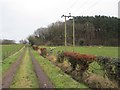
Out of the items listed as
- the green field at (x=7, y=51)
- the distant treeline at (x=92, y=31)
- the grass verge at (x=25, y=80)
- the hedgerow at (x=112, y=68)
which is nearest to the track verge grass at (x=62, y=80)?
the grass verge at (x=25, y=80)

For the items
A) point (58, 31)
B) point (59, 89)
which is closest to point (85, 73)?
point (59, 89)

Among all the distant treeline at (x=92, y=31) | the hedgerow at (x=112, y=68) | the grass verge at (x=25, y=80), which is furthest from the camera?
the distant treeline at (x=92, y=31)

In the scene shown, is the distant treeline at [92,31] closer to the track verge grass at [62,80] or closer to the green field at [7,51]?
the green field at [7,51]

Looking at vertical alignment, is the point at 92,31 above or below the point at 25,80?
above

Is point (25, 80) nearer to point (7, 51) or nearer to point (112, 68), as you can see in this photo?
point (112, 68)

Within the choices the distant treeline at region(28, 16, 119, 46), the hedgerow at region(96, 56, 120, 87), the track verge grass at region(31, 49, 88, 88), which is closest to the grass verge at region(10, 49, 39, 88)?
the track verge grass at region(31, 49, 88, 88)

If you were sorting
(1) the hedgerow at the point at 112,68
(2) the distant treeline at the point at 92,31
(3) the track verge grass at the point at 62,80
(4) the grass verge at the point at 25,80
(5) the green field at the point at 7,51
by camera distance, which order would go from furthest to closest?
(2) the distant treeline at the point at 92,31
(5) the green field at the point at 7,51
(4) the grass verge at the point at 25,80
(3) the track verge grass at the point at 62,80
(1) the hedgerow at the point at 112,68

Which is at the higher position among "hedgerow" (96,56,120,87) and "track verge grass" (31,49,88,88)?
"hedgerow" (96,56,120,87)

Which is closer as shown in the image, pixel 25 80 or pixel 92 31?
pixel 25 80

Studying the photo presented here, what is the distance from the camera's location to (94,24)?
146 meters

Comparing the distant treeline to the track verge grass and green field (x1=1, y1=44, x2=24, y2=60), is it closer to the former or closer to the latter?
green field (x1=1, y1=44, x2=24, y2=60)

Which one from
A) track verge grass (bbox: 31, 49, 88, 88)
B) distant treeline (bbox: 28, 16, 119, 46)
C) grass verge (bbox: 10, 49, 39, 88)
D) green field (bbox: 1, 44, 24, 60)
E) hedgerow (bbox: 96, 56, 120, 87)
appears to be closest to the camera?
hedgerow (bbox: 96, 56, 120, 87)

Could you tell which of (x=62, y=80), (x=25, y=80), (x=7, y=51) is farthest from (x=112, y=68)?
(x=7, y=51)

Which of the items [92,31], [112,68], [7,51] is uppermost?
[92,31]
